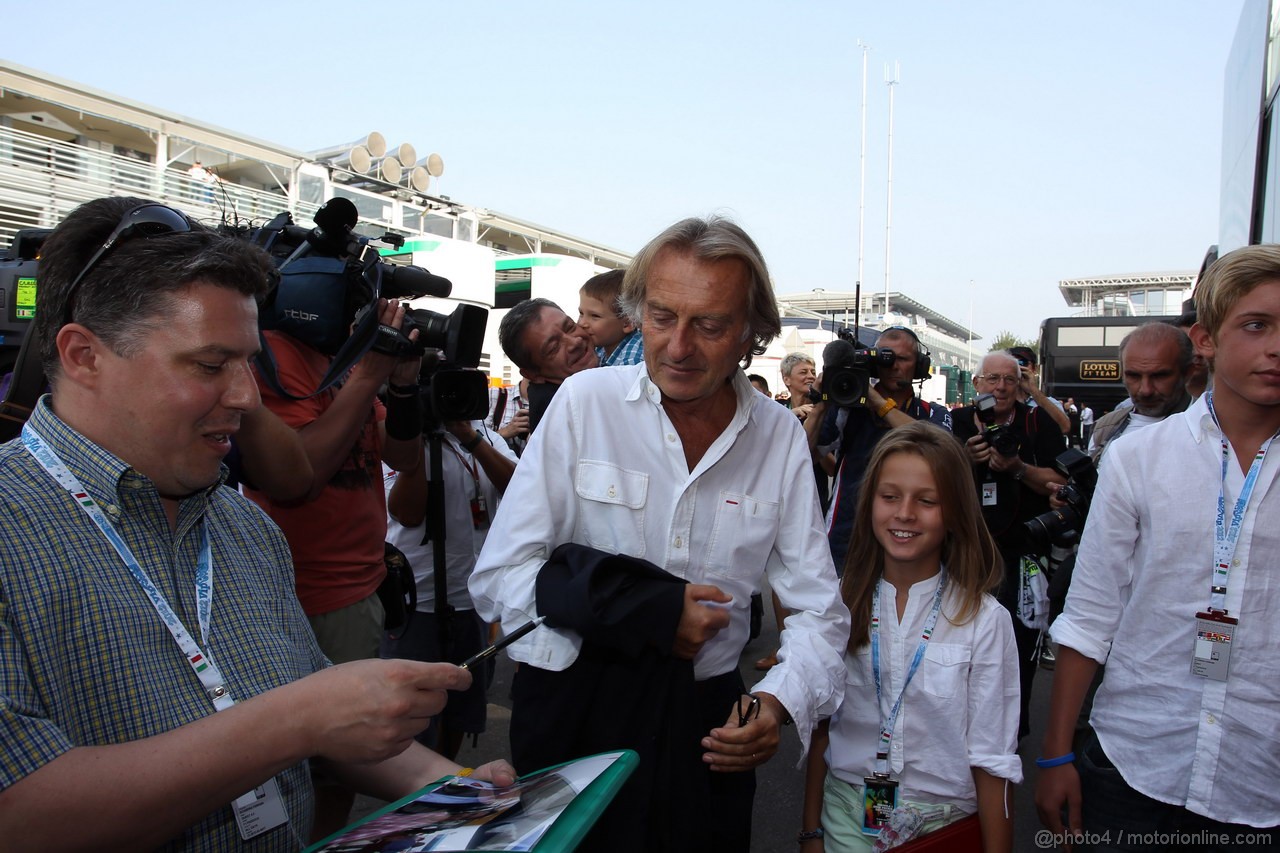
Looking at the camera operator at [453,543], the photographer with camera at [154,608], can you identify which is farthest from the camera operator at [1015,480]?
the photographer with camera at [154,608]

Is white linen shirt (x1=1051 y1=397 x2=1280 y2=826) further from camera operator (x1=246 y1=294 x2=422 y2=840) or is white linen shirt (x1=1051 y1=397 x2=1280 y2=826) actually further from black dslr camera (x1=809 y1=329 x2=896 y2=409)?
black dslr camera (x1=809 y1=329 x2=896 y2=409)

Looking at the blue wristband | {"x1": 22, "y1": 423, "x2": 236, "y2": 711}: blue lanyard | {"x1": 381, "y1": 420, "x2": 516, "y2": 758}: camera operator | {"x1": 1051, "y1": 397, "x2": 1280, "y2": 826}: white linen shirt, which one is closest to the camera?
{"x1": 22, "y1": 423, "x2": 236, "y2": 711}: blue lanyard

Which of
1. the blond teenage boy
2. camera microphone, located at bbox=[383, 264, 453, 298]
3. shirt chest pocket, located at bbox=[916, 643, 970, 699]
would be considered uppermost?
the blond teenage boy

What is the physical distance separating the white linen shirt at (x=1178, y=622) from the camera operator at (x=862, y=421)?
215 centimetres

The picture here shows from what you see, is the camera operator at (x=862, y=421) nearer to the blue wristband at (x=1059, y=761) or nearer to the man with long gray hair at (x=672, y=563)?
the blue wristband at (x=1059, y=761)

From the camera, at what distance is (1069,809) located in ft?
6.93

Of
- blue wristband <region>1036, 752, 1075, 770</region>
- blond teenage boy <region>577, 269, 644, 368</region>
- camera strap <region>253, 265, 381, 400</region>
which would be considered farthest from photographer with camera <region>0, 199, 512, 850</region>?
blond teenage boy <region>577, 269, 644, 368</region>

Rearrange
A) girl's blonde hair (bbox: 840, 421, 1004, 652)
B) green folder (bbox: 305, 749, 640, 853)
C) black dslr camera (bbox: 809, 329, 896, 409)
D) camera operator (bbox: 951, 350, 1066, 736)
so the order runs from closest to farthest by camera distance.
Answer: green folder (bbox: 305, 749, 640, 853) < girl's blonde hair (bbox: 840, 421, 1004, 652) < camera operator (bbox: 951, 350, 1066, 736) < black dslr camera (bbox: 809, 329, 896, 409)

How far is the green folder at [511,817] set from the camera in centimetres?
104

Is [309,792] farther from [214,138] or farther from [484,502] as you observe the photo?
[214,138]

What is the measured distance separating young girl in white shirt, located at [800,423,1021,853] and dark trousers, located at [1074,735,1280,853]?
23cm

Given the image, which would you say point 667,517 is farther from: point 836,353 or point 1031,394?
point 1031,394

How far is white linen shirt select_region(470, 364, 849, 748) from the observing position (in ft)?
5.77

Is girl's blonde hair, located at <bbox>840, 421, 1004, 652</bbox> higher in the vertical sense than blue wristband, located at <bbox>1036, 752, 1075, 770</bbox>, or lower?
higher
